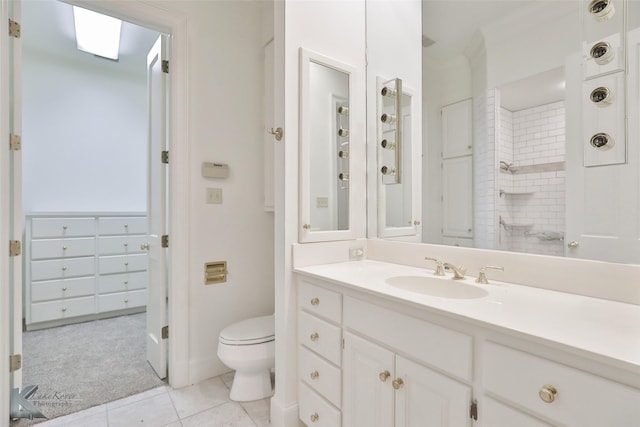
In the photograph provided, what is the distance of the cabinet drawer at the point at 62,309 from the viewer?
2910 mm

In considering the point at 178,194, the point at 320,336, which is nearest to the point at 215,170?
the point at 178,194

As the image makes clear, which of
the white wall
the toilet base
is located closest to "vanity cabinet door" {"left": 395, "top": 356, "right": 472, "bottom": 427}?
the toilet base

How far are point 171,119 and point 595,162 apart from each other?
2118 mm

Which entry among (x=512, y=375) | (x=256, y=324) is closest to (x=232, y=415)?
(x=256, y=324)

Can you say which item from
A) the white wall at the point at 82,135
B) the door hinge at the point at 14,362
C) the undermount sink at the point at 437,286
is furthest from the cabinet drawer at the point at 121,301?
the undermount sink at the point at 437,286

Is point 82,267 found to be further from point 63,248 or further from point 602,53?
point 602,53

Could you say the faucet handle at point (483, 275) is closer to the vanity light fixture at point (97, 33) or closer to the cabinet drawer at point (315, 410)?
the cabinet drawer at point (315, 410)

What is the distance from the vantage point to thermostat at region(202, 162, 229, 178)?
2.06m

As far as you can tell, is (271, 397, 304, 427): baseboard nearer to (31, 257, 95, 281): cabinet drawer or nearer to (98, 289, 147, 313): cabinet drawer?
(98, 289, 147, 313): cabinet drawer

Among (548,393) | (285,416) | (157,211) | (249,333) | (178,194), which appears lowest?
(285,416)

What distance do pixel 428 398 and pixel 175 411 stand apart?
148 centimetres

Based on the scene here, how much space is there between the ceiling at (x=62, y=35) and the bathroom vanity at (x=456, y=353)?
299 cm

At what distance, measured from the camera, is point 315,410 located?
143cm

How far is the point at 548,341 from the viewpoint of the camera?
0.69 m
